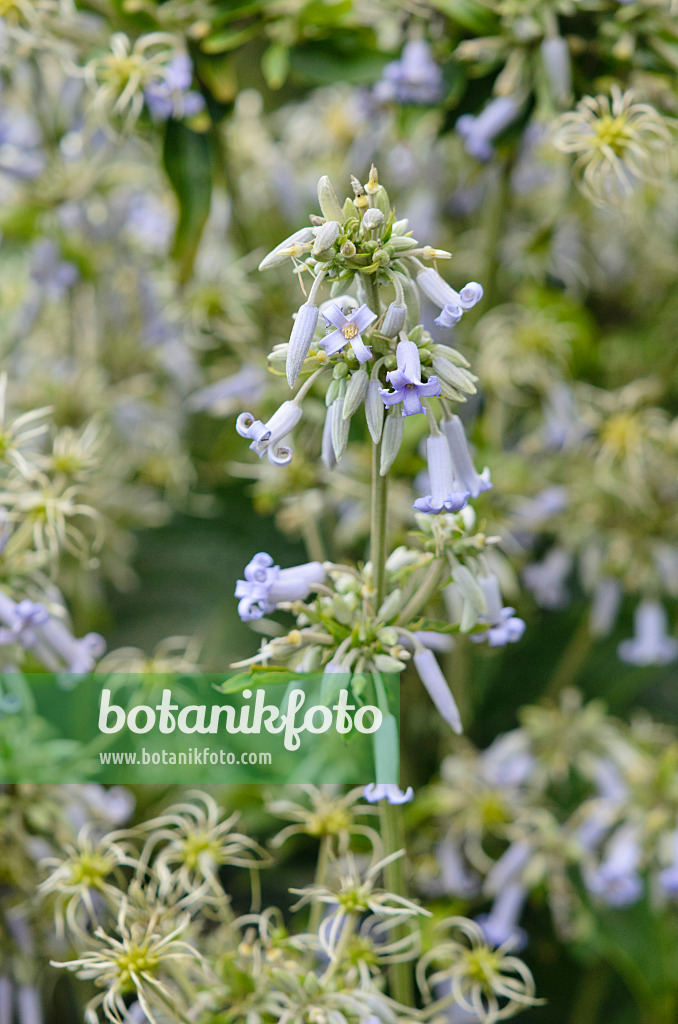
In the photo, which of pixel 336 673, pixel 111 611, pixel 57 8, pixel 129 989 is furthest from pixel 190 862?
pixel 57 8

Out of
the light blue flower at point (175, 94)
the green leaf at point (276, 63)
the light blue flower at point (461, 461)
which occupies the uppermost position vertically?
the green leaf at point (276, 63)

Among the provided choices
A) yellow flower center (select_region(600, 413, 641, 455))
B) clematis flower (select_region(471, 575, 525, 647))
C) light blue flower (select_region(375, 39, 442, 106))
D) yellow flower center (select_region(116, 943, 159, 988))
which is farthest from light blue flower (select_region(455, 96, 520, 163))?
yellow flower center (select_region(116, 943, 159, 988))

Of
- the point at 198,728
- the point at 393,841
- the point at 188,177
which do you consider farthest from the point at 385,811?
the point at 188,177

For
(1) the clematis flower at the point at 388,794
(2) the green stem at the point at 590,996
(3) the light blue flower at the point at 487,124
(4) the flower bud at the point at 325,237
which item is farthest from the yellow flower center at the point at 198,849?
(3) the light blue flower at the point at 487,124

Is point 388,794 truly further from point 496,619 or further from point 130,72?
point 130,72

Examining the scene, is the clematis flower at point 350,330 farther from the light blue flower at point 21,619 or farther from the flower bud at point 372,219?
the light blue flower at point 21,619

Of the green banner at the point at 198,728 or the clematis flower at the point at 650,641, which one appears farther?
the clematis flower at the point at 650,641

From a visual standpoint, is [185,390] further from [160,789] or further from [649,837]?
[649,837]
